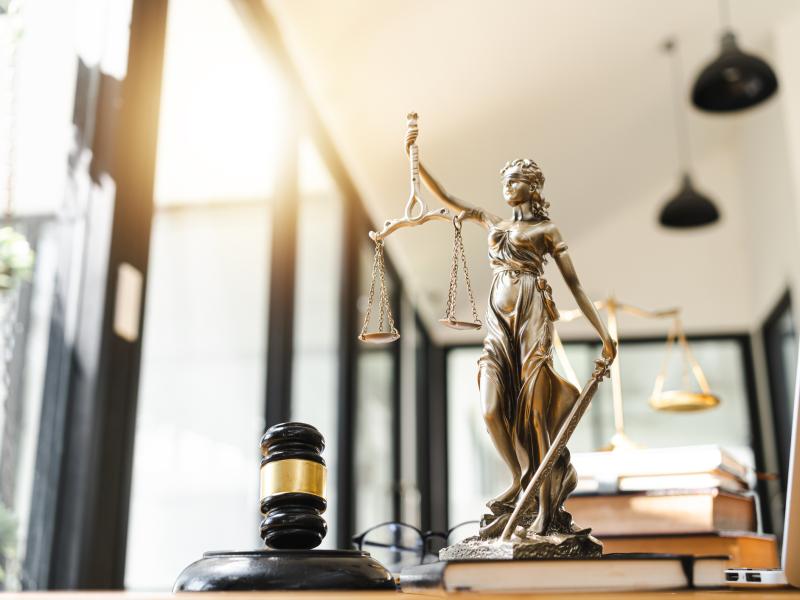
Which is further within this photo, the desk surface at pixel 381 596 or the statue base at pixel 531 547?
the statue base at pixel 531 547

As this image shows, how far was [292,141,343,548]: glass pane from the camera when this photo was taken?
11.5 feet

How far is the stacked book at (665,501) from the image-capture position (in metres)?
0.94

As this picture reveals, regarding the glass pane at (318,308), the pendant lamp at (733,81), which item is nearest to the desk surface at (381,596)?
the glass pane at (318,308)

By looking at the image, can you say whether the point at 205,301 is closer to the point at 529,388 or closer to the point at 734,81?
the point at 529,388

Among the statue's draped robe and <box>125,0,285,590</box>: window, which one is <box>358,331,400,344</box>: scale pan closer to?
the statue's draped robe

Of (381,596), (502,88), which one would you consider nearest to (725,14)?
(502,88)

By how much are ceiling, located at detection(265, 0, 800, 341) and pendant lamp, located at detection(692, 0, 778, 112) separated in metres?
0.56

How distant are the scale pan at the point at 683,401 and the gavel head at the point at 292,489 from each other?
143 centimetres

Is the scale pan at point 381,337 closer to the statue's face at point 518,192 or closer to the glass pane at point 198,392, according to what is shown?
the statue's face at point 518,192

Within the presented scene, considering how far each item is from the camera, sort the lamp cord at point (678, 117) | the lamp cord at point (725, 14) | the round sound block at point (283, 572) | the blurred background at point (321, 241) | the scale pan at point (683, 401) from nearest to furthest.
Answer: the round sound block at point (283, 572) → the blurred background at point (321, 241) → the scale pan at point (683, 401) → the lamp cord at point (725, 14) → the lamp cord at point (678, 117)

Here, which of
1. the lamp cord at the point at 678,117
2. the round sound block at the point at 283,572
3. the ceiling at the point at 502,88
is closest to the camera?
the round sound block at the point at 283,572

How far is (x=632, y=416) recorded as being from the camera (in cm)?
695

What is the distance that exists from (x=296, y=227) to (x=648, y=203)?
14.3 feet

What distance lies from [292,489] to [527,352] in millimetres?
196
